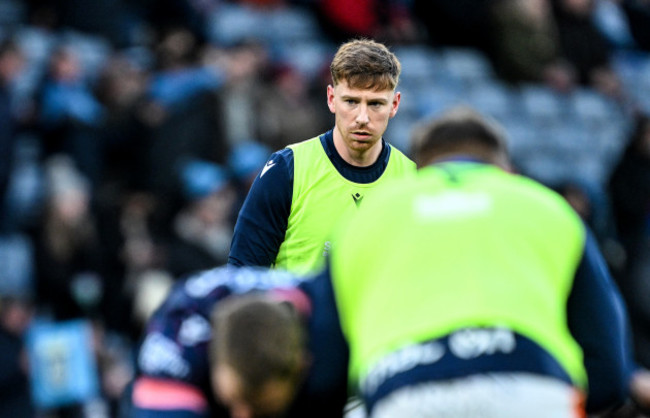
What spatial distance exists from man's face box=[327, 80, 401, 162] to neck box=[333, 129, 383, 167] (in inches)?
2.1

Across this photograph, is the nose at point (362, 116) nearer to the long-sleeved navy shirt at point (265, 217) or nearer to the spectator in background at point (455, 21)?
the long-sleeved navy shirt at point (265, 217)

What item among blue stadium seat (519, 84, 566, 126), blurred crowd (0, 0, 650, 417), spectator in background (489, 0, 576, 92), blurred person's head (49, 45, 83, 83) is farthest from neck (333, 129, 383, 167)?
blue stadium seat (519, 84, 566, 126)

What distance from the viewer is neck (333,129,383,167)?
6.44 m

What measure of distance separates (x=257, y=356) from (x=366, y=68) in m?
2.87

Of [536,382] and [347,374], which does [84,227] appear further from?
[536,382]

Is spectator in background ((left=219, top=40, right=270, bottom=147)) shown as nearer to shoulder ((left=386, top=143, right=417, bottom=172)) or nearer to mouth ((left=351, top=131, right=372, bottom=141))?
shoulder ((left=386, top=143, right=417, bottom=172))

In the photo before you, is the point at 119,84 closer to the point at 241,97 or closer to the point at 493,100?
the point at 241,97

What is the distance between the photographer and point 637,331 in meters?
13.0

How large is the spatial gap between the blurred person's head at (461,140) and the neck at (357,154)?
2.11 m

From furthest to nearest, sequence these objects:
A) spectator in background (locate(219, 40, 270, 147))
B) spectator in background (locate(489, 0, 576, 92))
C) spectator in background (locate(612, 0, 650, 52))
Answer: spectator in background (locate(612, 0, 650, 52)) → spectator in background (locate(489, 0, 576, 92)) → spectator in background (locate(219, 40, 270, 147))

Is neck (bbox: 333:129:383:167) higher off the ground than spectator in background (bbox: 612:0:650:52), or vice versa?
neck (bbox: 333:129:383:167)

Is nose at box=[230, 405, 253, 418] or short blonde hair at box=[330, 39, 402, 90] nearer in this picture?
nose at box=[230, 405, 253, 418]

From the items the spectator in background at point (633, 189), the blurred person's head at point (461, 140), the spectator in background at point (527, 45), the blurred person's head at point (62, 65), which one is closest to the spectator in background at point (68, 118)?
the blurred person's head at point (62, 65)

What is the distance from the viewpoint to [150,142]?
1195 centimetres
